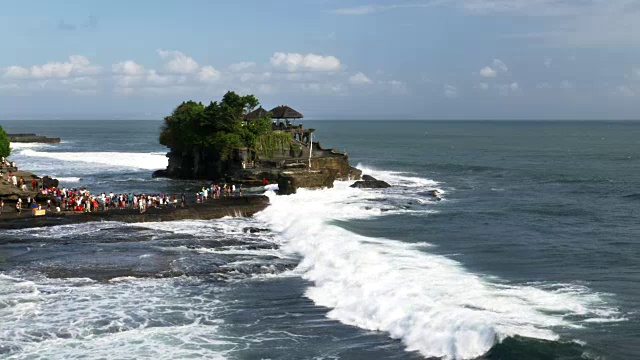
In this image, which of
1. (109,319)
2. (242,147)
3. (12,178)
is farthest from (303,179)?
(109,319)

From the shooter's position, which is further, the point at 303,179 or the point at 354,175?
the point at 354,175

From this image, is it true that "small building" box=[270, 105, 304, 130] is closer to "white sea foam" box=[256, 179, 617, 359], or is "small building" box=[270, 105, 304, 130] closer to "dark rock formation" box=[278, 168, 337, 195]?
"dark rock formation" box=[278, 168, 337, 195]

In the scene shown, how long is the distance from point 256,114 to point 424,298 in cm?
4686

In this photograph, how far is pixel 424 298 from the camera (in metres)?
25.5

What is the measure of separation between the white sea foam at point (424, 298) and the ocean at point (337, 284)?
7 cm

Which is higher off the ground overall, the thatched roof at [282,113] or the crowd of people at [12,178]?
the thatched roof at [282,113]

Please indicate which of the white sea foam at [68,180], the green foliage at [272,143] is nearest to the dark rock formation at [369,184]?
the green foliage at [272,143]

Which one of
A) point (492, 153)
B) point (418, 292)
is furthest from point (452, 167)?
point (418, 292)

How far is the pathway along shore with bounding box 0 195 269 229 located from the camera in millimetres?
41031

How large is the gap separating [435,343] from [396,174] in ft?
193

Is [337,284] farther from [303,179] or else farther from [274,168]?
[274,168]

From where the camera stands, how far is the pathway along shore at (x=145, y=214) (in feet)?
135

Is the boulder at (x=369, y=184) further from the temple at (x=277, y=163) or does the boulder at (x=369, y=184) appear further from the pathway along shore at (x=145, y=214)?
the pathway along shore at (x=145, y=214)

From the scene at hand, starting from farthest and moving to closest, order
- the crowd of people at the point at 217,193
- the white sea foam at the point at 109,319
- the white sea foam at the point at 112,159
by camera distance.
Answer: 1. the white sea foam at the point at 112,159
2. the crowd of people at the point at 217,193
3. the white sea foam at the point at 109,319
